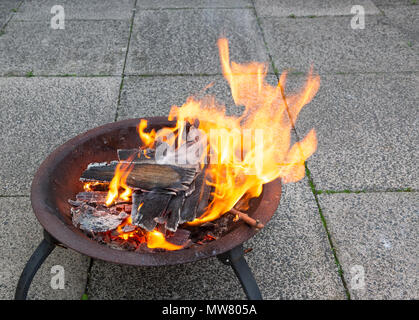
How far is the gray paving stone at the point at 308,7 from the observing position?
563cm

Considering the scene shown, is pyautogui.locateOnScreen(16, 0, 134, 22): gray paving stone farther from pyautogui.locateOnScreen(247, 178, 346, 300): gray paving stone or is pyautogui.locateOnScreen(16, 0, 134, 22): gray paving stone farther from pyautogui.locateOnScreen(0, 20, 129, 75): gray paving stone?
pyautogui.locateOnScreen(247, 178, 346, 300): gray paving stone

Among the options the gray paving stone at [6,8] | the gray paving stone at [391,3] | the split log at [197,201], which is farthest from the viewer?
the gray paving stone at [391,3]

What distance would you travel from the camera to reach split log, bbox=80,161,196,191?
2383 mm

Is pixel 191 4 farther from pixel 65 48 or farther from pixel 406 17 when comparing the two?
pixel 406 17

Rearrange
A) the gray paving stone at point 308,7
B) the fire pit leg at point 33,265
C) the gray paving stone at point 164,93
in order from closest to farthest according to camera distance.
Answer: the fire pit leg at point 33,265, the gray paving stone at point 164,93, the gray paving stone at point 308,7

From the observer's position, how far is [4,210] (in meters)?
2.98

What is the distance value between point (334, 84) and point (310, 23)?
4.86 feet

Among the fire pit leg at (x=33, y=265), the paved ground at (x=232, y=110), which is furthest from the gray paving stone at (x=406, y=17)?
the fire pit leg at (x=33, y=265)

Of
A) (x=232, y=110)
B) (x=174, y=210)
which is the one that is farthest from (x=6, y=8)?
(x=174, y=210)

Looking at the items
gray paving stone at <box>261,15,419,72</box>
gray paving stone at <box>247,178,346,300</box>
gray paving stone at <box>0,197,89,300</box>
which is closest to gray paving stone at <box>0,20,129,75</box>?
gray paving stone at <box>261,15,419,72</box>

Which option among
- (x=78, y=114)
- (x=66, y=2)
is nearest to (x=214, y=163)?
(x=78, y=114)

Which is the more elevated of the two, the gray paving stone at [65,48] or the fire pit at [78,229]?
the fire pit at [78,229]

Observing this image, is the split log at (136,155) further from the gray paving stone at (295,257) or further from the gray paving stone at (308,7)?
the gray paving stone at (308,7)

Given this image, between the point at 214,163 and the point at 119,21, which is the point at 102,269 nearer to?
the point at 214,163
